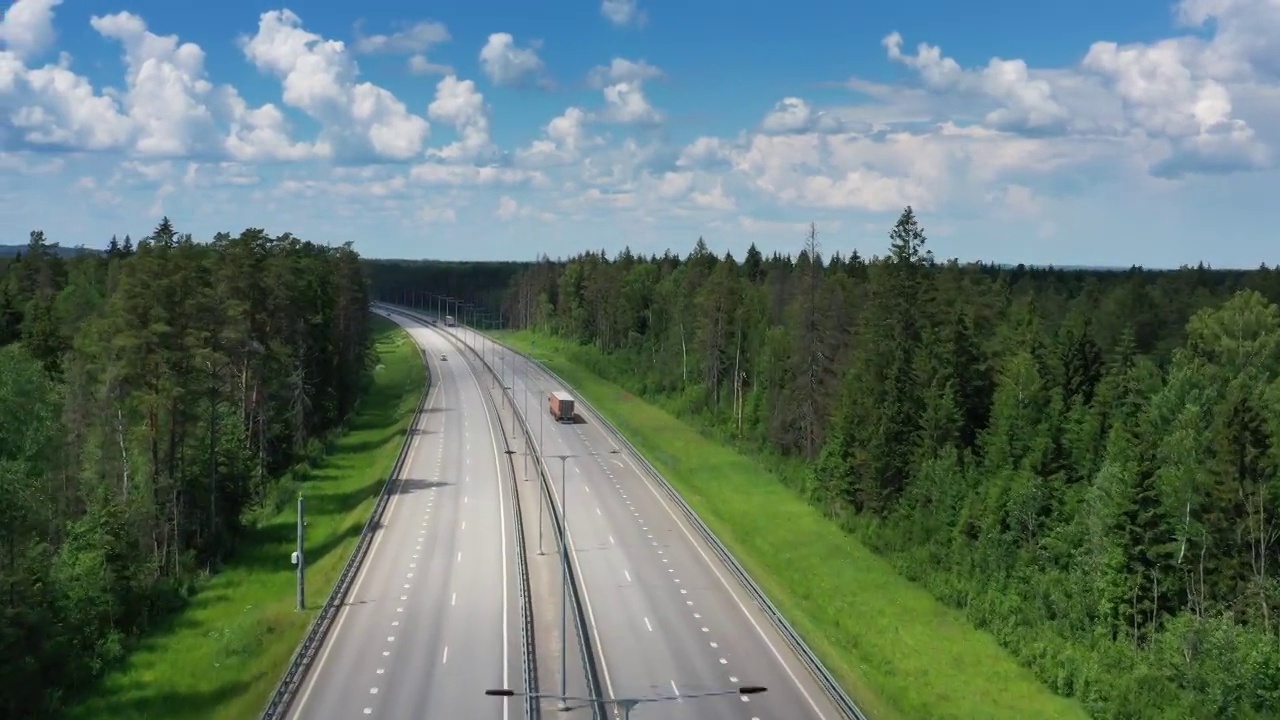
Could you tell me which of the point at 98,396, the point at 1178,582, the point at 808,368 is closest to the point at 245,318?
the point at 98,396

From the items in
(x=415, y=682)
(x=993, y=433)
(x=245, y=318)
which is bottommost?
(x=415, y=682)

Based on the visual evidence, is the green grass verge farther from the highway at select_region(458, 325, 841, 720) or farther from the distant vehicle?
the distant vehicle

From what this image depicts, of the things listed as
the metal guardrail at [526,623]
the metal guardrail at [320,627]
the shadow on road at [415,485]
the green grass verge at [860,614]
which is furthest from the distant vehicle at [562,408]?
the metal guardrail at [526,623]

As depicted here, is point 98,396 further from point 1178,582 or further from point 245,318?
point 1178,582

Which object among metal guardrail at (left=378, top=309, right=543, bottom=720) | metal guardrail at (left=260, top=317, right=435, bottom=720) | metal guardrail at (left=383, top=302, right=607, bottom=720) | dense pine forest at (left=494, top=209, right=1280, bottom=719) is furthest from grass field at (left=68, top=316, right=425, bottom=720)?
dense pine forest at (left=494, top=209, right=1280, bottom=719)

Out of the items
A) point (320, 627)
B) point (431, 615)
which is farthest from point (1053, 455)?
point (320, 627)
